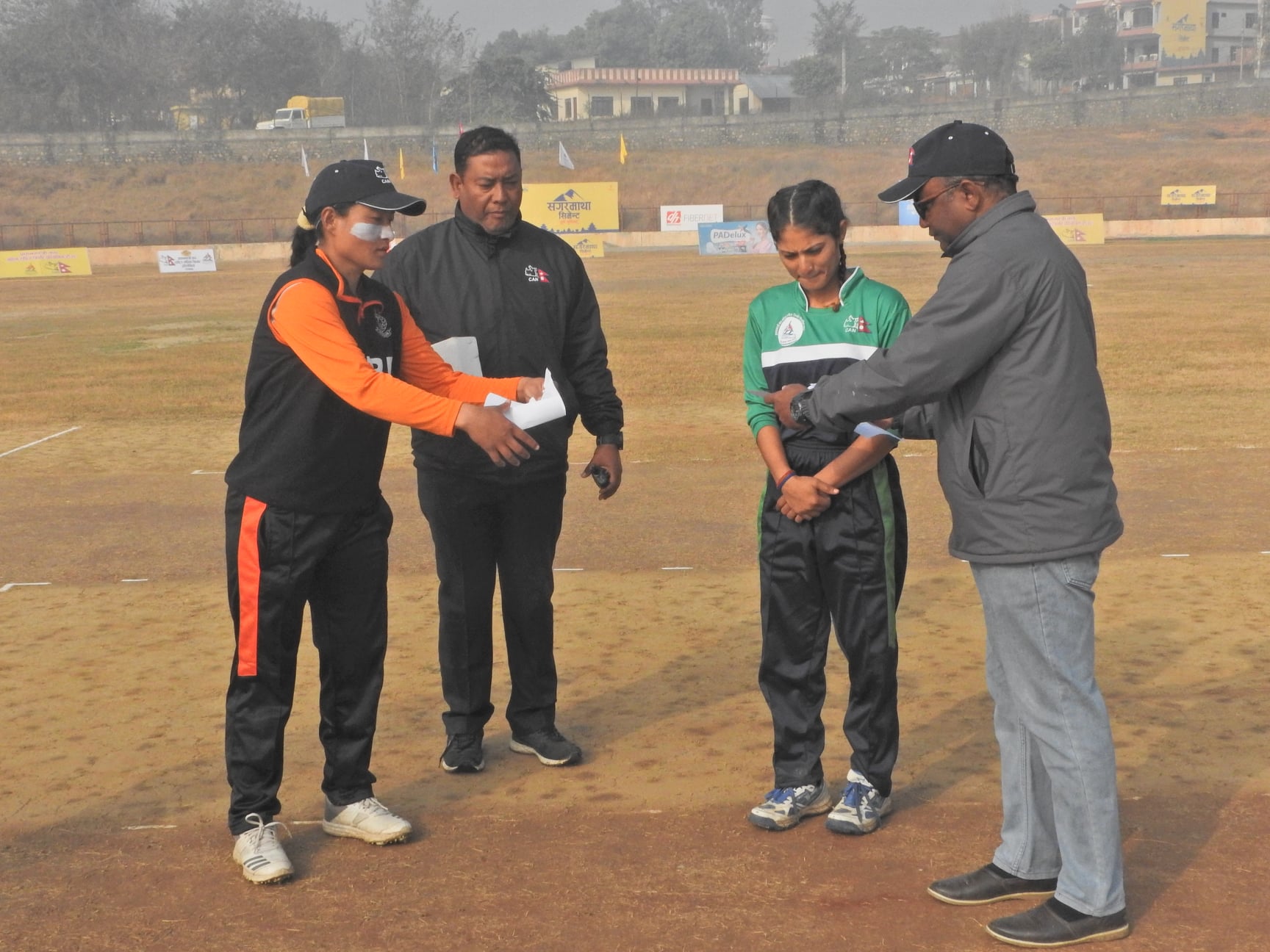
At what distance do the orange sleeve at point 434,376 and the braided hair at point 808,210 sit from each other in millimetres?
1018

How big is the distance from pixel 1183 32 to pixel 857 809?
13088cm

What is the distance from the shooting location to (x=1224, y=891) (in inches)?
148

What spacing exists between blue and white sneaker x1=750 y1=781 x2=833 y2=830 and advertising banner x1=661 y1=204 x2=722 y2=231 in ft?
184

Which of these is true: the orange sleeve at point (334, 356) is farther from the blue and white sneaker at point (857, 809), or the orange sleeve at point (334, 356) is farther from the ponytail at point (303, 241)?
the blue and white sneaker at point (857, 809)

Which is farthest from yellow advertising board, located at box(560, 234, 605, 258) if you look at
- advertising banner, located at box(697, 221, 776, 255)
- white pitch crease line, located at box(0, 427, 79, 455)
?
white pitch crease line, located at box(0, 427, 79, 455)

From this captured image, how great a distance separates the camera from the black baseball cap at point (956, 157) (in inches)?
137

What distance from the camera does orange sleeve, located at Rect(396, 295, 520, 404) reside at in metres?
4.47

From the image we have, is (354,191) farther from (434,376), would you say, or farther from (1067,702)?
(1067,702)

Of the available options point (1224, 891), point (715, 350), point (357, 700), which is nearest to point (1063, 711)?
point (1224, 891)

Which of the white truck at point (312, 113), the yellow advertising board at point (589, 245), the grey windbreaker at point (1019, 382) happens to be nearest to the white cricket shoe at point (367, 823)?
the grey windbreaker at point (1019, 382)

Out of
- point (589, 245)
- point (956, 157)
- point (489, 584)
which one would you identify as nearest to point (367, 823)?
point (489, 584)

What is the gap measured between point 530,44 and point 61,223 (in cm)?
11143

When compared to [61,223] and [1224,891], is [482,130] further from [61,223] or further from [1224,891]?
[61,223]

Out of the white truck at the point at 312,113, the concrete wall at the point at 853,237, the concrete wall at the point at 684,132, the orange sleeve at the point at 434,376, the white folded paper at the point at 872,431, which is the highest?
the white truck at the point at 312,113
